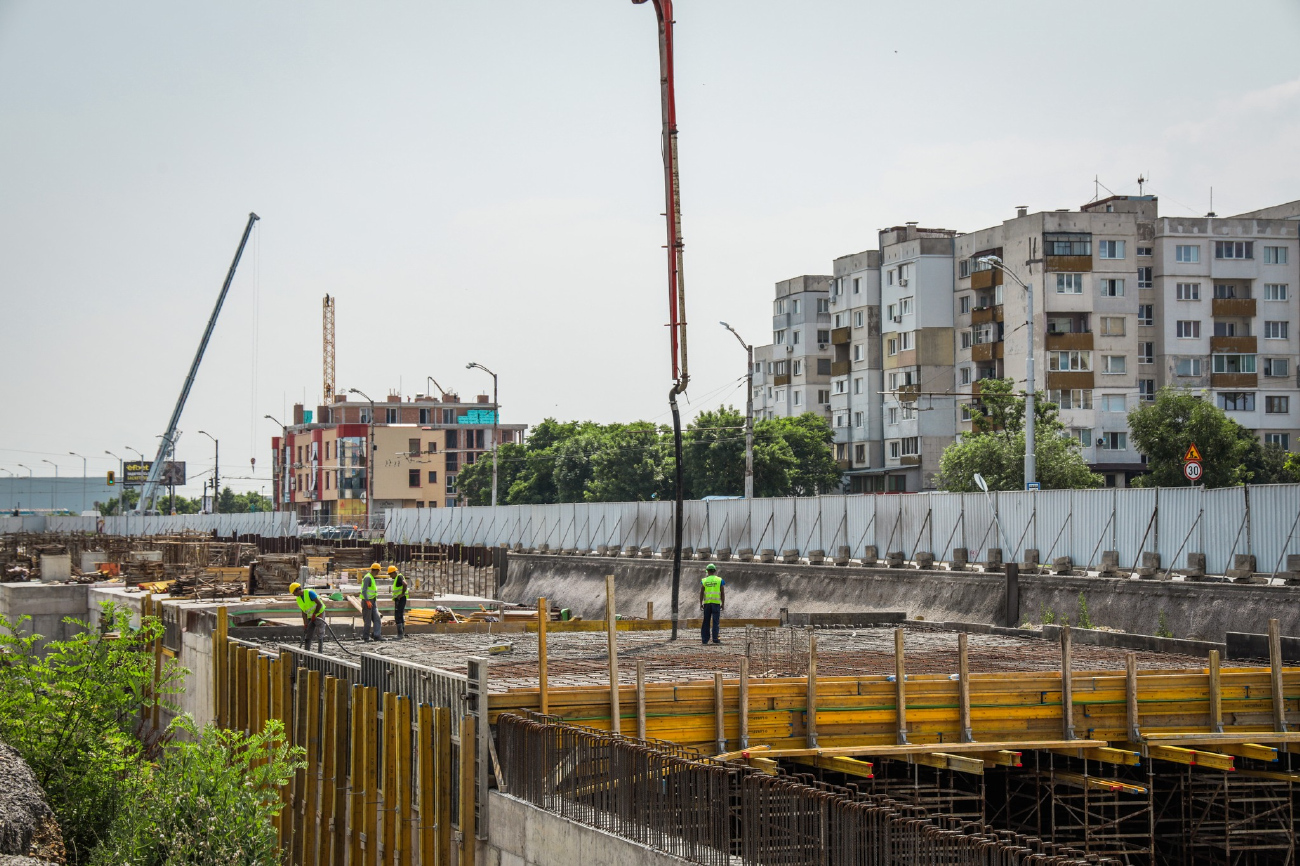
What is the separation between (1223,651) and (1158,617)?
543cm

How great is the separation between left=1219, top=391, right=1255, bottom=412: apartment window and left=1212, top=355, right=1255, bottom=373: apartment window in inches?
53.6

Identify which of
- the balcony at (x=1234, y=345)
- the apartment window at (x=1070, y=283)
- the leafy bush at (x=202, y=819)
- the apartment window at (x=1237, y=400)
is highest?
the apartment window at (x=1070, y=283)

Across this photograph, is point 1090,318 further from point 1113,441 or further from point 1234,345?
point 1234,345

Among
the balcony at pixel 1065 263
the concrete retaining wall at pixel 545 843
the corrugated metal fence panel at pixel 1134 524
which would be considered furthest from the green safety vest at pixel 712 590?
the balcony at pixel 1065 263

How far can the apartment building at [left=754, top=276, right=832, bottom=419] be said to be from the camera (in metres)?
107

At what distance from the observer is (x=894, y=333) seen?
9356 centimetres

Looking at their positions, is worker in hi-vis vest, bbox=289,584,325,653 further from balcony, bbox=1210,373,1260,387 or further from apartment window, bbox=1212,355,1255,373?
apartment window, bbox=1212,355,1255,373

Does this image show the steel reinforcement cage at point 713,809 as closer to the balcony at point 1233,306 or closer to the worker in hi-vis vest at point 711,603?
the worker in hi-vis vest at point 711,603

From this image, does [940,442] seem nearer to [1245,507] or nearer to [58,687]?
[1245,507]

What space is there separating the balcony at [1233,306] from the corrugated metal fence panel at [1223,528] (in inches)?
2212

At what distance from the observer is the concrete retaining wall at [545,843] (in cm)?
1461

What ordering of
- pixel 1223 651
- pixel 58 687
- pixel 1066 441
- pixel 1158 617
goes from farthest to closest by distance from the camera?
pixel 1066 441
pixel 1158 617
pixel 1223 651
pixel 58 687

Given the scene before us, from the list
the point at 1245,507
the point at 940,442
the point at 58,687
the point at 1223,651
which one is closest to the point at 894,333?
the point at 940,442

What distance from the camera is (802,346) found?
356ft
